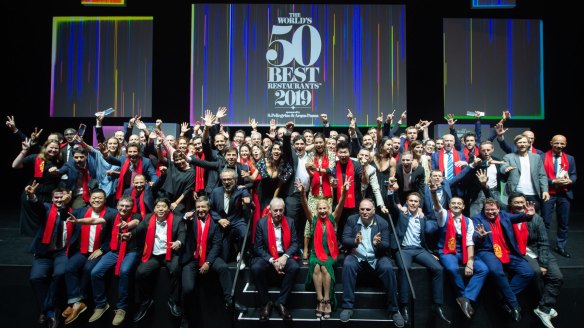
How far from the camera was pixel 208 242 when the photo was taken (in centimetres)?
467

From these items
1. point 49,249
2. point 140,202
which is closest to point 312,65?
point 140,202

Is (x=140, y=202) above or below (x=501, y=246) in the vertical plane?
above

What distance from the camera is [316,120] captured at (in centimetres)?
797

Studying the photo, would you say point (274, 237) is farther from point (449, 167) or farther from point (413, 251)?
point (449, 167)

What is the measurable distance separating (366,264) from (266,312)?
47.3 inches

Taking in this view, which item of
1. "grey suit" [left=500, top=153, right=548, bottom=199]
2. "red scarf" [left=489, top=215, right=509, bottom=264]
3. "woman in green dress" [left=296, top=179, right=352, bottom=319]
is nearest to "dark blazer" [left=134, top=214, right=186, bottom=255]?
"woman in green dress" [left=296, top=179, right=352, bottom=319]

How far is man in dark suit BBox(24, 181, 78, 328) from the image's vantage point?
448 centimetres

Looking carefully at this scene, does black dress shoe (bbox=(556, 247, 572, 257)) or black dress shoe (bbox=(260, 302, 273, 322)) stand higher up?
black dress shoe (bbox=(556, 247, 572, 257))

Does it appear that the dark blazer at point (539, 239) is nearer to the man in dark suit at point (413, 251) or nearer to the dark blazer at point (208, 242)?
the man in dark suit at point (413, 251)

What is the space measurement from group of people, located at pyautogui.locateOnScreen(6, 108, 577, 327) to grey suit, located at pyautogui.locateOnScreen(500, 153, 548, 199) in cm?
1

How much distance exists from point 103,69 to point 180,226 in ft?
16.3

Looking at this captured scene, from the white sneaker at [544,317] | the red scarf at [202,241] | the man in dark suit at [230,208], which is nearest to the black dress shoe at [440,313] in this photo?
the white sneaker at [544,317]

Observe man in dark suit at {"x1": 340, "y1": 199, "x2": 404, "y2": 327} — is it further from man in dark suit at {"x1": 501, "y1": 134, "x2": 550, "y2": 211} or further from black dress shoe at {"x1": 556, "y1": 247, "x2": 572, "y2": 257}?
black dress shoe at {"x1": 556, "y1": 247, "x2": 572, "y2": 257}

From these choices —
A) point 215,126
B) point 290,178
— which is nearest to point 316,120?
point 215,126
